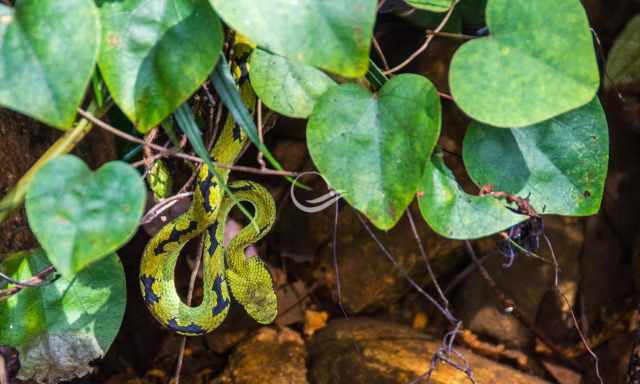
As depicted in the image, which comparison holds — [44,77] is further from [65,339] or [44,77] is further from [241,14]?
[65,339]

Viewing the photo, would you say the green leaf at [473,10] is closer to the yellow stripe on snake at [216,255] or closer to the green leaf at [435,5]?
the green leaf at [435,5]

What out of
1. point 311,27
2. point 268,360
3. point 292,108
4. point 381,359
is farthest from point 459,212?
point 268,360

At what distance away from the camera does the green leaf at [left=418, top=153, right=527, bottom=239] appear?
122cm

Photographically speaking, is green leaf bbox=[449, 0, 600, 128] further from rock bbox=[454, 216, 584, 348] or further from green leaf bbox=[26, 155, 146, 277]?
rock bbox=[454, 216, 584, 348]

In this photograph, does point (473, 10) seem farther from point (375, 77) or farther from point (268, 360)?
point (268, 360)

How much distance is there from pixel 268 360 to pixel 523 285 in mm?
970

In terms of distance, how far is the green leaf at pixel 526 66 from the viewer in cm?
110

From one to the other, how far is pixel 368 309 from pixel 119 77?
150 centimetres

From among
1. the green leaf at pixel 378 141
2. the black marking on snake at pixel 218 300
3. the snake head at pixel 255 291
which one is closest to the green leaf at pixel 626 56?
the green leaf at pixel 378 141

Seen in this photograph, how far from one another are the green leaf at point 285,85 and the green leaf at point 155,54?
0.22 m

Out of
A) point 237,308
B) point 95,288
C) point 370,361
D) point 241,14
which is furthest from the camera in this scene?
point 237,308

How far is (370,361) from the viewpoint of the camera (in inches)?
75.5

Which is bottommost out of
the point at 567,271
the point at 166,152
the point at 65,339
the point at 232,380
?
the point at 567,271

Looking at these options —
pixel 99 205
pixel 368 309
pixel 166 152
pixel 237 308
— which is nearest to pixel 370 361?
pixel 368 309
